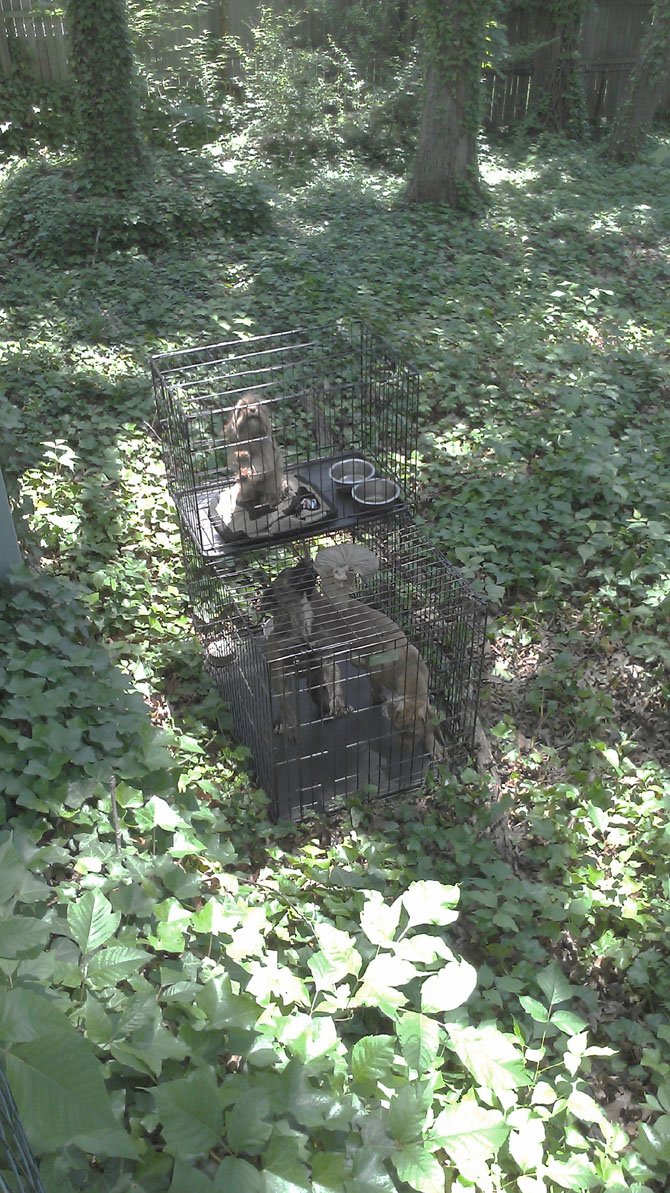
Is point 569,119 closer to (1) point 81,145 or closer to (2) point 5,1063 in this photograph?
(1) point 81,145

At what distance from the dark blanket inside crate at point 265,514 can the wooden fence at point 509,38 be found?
1070 cm

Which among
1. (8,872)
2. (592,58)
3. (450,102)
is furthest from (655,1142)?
(592,58)

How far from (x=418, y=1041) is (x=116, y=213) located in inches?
338

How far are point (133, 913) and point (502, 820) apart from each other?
6.56 ft

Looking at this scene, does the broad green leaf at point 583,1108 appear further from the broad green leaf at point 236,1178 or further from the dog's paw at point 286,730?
the dog's paw at point 286,730

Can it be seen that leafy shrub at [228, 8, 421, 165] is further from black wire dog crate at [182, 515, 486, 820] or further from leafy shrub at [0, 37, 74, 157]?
black wire dog crate at [182, 515, 486, 820]

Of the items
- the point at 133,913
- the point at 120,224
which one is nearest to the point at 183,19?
the point at 120,224

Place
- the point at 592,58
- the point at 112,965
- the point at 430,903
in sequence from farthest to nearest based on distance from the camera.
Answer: the point at 592,58, the point at 430,903, the point at 112,965

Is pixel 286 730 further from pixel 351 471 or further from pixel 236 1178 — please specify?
pixel 236 1178

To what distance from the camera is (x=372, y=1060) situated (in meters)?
1.99

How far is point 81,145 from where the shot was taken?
9.32m

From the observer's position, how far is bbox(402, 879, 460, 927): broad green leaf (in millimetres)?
2291

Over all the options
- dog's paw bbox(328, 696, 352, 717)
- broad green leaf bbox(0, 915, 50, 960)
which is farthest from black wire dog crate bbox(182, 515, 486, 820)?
broad green leaf bbox(0, 915, 50, 960)

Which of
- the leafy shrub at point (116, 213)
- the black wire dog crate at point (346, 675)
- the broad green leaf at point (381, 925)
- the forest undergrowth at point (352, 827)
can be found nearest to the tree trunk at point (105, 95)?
the leafy shrub at point (116, 213)
